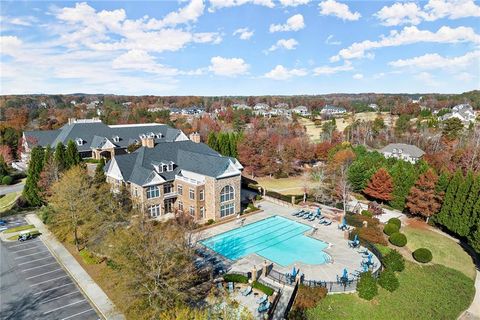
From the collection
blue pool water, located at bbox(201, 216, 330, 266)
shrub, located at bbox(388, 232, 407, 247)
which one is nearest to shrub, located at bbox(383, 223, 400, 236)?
shrub, located at bbox(388, 232, 407, 247)

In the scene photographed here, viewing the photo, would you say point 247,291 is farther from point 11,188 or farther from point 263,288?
point 11,188

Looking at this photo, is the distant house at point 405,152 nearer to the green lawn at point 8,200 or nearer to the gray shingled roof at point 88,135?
the gray shingled roof at point 88,135

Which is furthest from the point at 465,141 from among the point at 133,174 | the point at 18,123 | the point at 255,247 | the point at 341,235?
the point at 18,123

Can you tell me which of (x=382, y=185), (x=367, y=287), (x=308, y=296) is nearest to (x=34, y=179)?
(x=308, y=296)

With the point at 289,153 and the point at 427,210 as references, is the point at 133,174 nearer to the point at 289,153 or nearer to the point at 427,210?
the point at 289,153

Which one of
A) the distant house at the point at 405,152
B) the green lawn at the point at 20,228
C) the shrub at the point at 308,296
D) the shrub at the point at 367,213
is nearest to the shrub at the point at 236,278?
the shrub at the point at 308,296

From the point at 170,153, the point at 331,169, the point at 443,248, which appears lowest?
the point at 443,248
